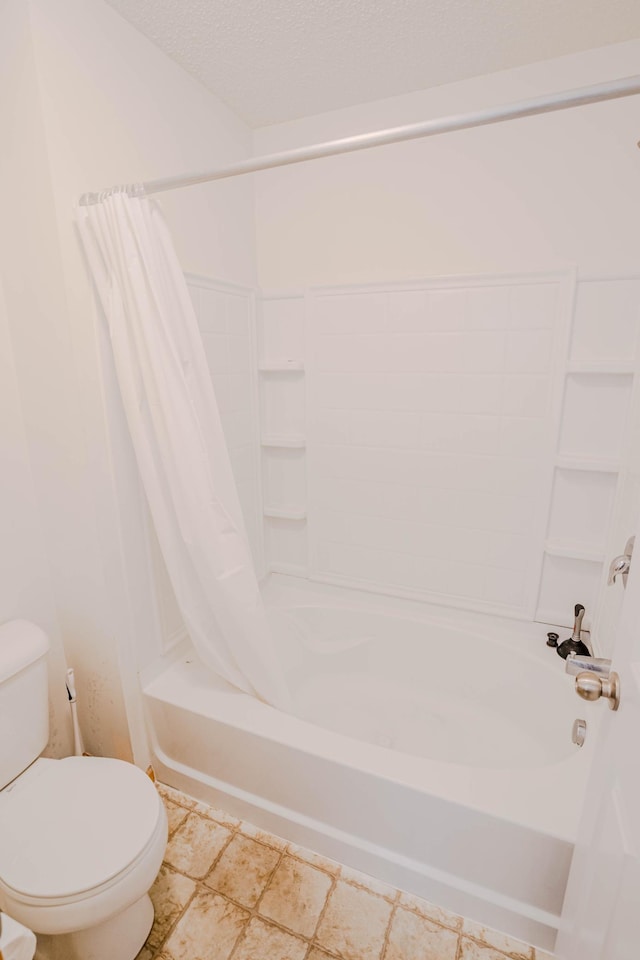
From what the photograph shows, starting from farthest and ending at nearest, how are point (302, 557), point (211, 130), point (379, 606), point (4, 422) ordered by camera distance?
point (302, 557), point (379, 606), point (211, 130), point (4, 422)

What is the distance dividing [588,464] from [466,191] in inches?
43.3

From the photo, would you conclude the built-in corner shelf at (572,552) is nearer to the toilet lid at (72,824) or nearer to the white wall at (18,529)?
the toilet lid at (72,824)

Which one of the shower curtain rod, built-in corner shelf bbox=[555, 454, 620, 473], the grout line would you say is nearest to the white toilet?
the grout line

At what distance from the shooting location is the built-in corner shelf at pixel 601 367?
1.59 m

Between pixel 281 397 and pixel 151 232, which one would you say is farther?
pixel 281 397

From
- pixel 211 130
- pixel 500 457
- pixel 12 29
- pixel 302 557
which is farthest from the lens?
pixel 302 557

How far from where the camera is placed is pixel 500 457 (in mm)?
1839

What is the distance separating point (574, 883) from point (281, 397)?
6.13 ft

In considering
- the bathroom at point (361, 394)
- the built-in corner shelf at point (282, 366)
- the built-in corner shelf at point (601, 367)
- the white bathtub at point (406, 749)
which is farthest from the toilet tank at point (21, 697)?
the built-in corner shelf at point (601, 367)

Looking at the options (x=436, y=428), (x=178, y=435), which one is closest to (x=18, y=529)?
(x=178, y=435)

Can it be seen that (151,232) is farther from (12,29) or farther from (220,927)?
(220,927)

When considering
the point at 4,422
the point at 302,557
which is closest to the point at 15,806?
the point at 4,422

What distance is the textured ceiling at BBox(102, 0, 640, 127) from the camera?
4.23 feet

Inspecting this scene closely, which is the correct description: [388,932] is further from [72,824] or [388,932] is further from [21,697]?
[21,697]
